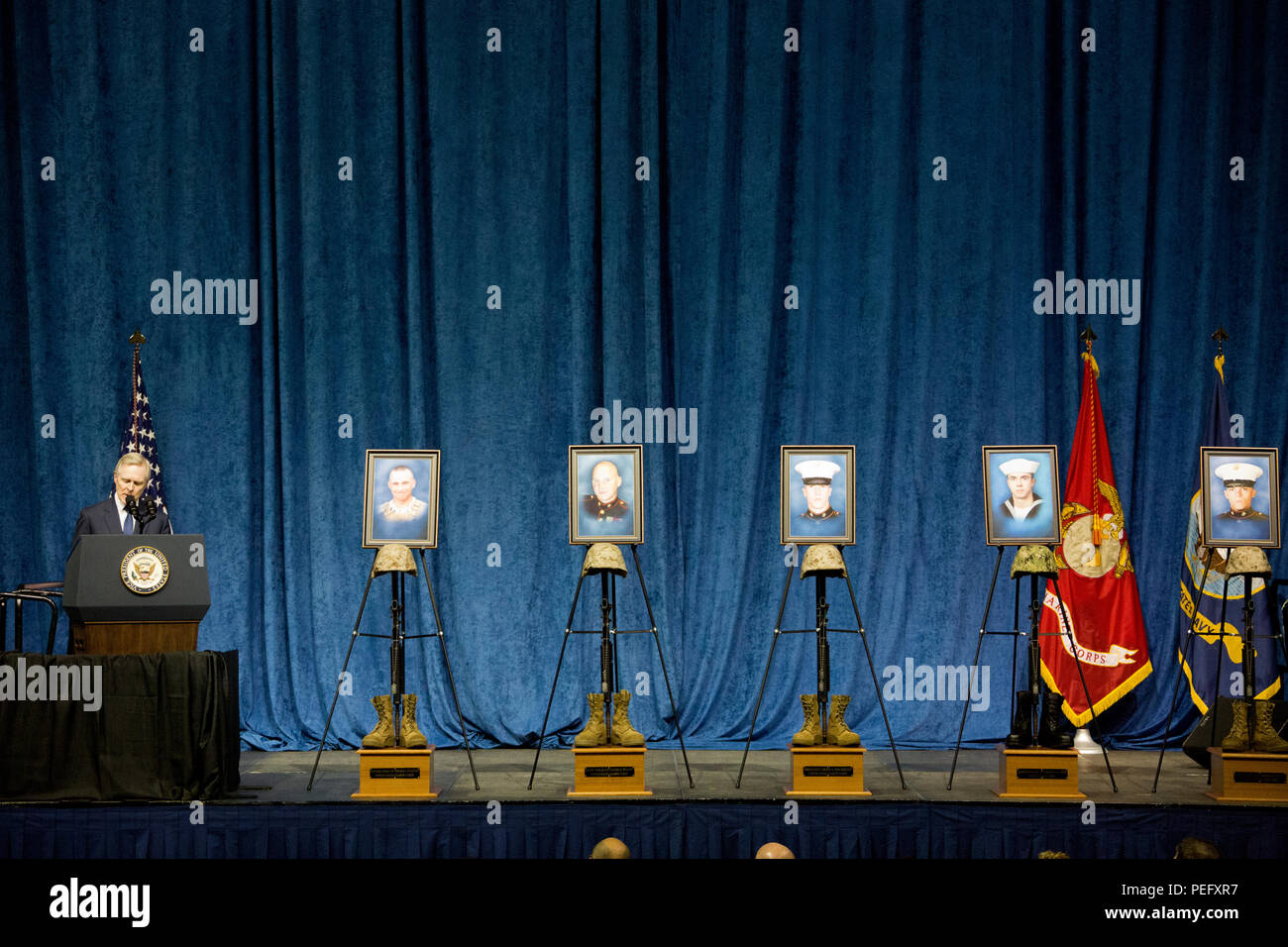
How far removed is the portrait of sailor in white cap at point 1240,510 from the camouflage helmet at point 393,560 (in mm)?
3699

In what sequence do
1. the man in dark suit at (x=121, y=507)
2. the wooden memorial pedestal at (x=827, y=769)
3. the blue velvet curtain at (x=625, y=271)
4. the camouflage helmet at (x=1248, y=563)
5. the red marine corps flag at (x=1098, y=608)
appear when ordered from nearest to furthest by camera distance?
the wooden memorial pedestal at (x=827, y=769)
the camouflage helmet at (x=1248, y=563)
the man in dark suit at (x=121, y=507)
the red marine corps flag at (x=1098, y=608)
the blue velvet curtain at (x=625, y=271)

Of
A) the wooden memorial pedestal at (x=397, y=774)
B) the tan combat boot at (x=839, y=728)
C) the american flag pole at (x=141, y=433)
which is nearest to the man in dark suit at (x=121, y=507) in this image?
the american flag pole at (x=141, y=433)

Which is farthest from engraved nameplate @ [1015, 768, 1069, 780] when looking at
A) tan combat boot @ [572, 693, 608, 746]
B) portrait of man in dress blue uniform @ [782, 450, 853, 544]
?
tan combat boot @ [572, 693, 608, 746]

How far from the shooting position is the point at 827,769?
523 cm

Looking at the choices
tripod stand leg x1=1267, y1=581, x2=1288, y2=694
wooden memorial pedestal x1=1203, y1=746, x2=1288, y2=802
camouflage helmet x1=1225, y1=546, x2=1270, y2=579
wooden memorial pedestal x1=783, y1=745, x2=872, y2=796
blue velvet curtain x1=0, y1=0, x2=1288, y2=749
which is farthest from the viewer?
blue velvet curtain x1=0, y1=0, x2=1288, y2=749

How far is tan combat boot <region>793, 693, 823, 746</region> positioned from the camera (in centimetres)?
527

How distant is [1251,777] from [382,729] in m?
3.82

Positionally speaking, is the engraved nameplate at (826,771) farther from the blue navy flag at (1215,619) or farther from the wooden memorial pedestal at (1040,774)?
the blue navy flag at (1215,619)

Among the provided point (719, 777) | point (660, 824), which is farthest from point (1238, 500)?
point (660, 824)

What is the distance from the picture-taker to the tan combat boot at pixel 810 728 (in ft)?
17.3

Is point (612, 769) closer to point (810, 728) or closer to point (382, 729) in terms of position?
point (810, 728)

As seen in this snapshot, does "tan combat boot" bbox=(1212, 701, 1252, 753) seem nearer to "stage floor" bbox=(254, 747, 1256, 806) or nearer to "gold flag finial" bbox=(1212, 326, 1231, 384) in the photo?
"stage floor" bbox=(254, 747, 1256, 806)

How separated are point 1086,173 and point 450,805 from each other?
16.5 ft

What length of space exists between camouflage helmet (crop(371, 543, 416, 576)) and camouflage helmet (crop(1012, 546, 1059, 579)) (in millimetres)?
2793
